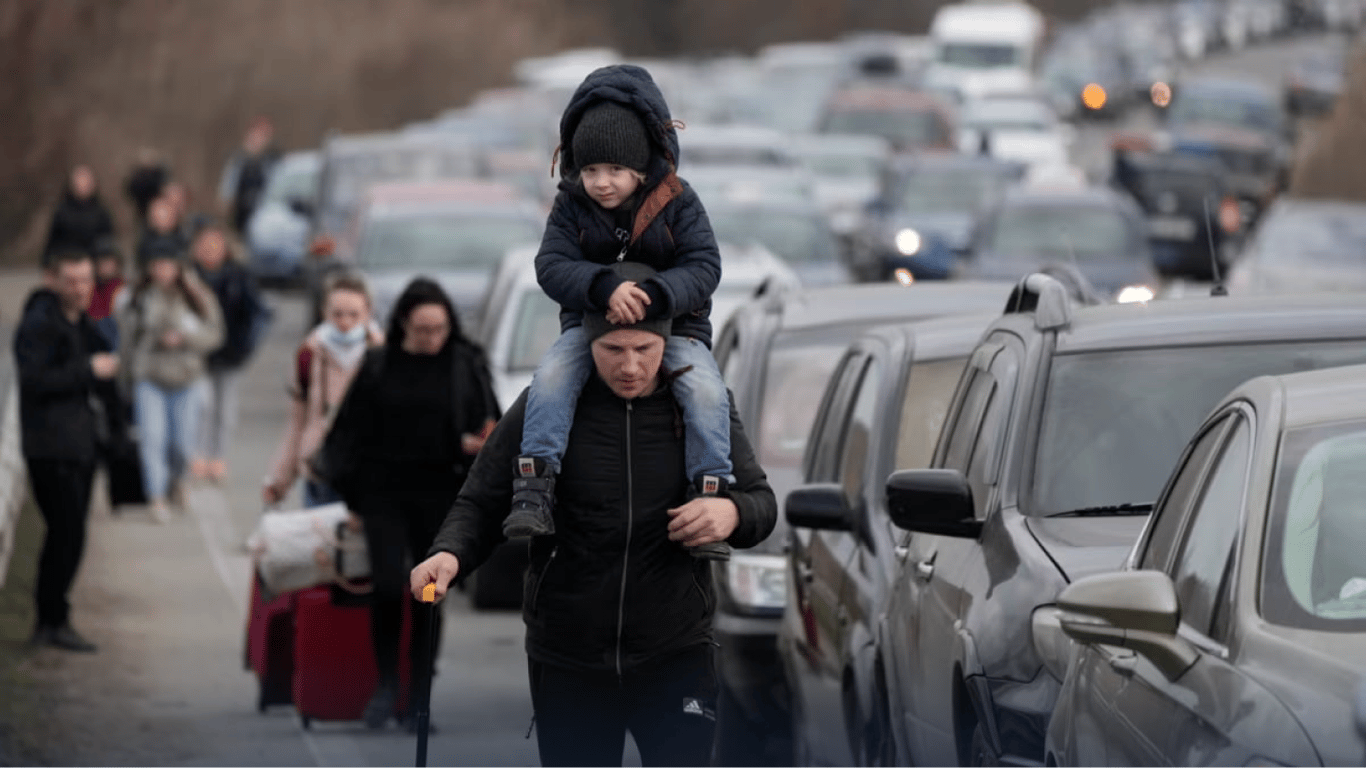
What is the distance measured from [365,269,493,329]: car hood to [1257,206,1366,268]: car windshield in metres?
7.21

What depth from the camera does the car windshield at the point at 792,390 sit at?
1195cm

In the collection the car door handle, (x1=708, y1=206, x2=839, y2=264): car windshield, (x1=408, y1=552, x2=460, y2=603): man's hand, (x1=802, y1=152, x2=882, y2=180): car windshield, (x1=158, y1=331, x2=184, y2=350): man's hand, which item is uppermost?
(x1=802, y1=152, x2=882, y2=180): car windshield

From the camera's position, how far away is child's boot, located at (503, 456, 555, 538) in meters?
6.40

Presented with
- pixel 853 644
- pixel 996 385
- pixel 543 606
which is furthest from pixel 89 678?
pixel 543 606

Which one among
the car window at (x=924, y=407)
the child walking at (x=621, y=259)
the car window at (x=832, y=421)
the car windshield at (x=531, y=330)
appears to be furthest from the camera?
the car windshield at (x=531, y=330)

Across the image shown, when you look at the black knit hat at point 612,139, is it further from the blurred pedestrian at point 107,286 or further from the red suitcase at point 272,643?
the blurred pedestrian at point 107,286

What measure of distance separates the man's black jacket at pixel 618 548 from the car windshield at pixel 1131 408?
128cm

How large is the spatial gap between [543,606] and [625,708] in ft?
0.91

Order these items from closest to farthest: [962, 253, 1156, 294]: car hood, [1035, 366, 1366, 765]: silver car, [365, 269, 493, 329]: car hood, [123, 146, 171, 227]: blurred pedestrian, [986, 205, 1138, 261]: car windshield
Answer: [1035, 366, 1366, 765]: silver car, [365, 269, 493, 329]: car hood, [962, 253, 1156, 294]: car hood, [986, 205, 1138, 261]: car windshield, [123, 146, 171, 227]: blurred pedestrian

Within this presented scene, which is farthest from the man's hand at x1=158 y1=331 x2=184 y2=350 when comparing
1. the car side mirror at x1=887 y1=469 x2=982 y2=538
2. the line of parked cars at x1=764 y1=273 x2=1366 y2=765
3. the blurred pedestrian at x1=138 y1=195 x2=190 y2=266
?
the car side mirror at x1=887 y1=469 x2=982 y2=538

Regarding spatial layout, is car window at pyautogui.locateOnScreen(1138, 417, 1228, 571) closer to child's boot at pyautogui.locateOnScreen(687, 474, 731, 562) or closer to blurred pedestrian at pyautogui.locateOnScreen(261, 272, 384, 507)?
child's boot at pyautogui.locateOnScreen(687, 474, 731, 562)

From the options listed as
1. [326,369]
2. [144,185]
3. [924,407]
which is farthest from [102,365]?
[144,185]

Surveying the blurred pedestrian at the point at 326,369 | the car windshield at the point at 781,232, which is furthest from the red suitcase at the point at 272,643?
the car windshield at the point at 781,232

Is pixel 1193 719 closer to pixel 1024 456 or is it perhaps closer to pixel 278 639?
pixel 1024 456
